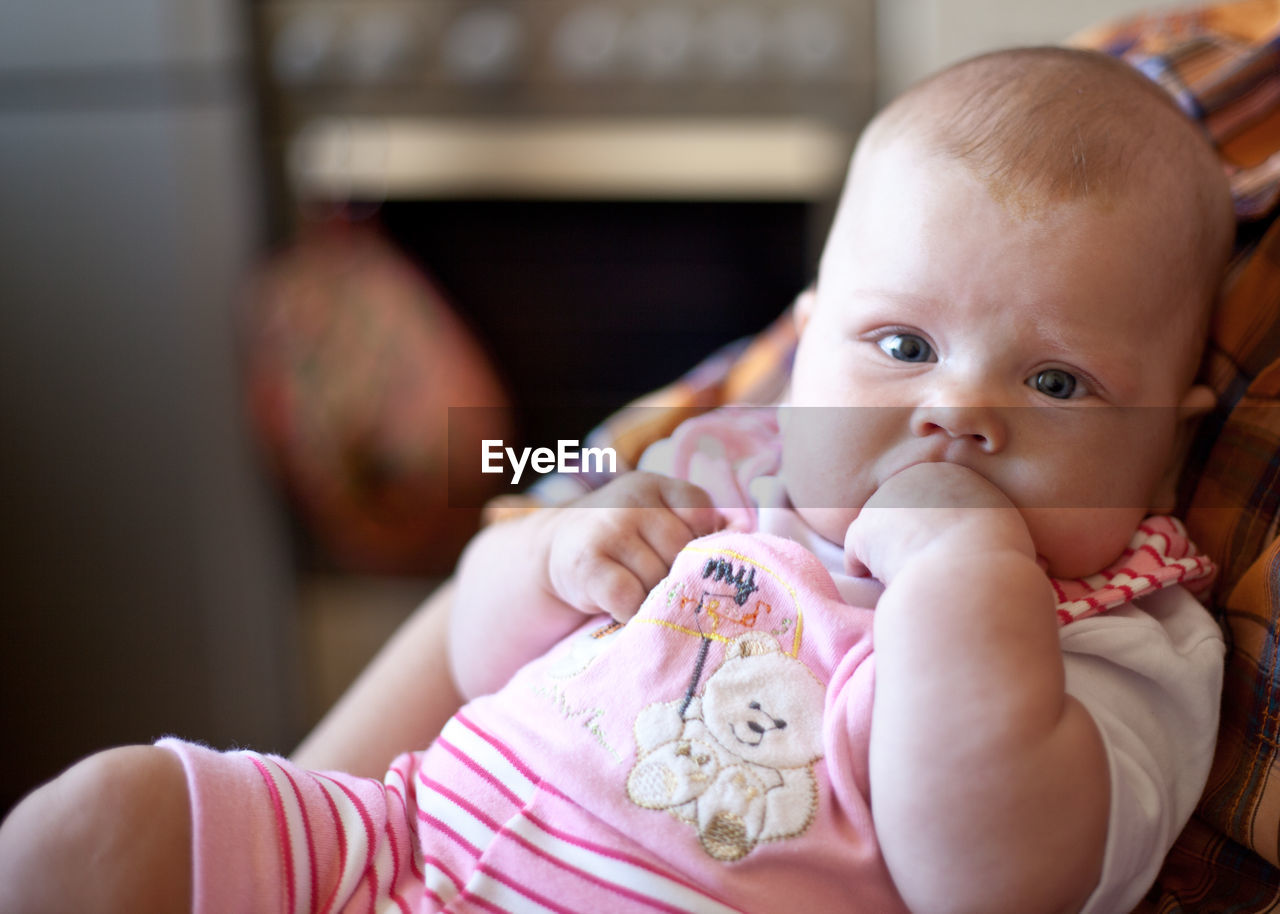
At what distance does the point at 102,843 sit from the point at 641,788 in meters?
0.23

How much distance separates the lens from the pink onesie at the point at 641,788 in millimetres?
472

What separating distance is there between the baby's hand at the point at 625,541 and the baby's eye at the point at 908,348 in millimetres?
129

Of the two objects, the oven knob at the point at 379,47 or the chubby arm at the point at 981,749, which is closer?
the chubby arm at the point at 981,749

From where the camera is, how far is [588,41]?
158 cm

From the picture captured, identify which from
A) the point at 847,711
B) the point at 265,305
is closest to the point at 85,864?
the point at 847,711

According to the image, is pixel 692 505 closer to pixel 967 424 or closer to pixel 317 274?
pixel 967 424

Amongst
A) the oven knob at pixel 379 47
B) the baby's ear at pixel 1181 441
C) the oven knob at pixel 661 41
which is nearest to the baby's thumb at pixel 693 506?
the baby's ear at pixel 1181 441

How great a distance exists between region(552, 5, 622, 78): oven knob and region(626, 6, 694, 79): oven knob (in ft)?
0.09

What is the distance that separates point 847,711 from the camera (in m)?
0.49

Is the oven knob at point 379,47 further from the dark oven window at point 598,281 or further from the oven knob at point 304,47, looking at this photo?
the dark oven window at point 598,281

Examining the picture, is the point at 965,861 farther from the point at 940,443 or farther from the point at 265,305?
the point at 265,305

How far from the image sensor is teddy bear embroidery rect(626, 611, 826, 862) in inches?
18.7

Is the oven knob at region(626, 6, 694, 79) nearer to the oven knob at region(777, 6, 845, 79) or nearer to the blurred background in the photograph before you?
the blurred background

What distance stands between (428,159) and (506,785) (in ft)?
4.23
